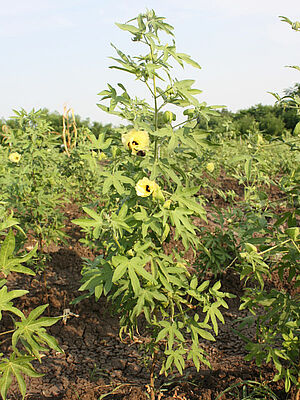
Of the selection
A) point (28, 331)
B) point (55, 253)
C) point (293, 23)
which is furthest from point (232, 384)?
point (55, 253)

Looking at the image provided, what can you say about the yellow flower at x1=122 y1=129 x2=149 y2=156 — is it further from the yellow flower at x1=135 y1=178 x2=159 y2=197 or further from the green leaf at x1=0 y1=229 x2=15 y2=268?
the green leaf at x1=0 y1=229 x2=15 y2=268

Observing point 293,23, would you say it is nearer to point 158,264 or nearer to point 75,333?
point 158,264

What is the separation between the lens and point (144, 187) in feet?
5.35

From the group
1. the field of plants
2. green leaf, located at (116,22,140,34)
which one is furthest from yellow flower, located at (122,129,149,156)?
green leaf, located at (116,22,140,34)

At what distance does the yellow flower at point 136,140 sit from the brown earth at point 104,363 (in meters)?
1.27

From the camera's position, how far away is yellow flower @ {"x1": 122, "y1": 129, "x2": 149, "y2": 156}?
1660mm

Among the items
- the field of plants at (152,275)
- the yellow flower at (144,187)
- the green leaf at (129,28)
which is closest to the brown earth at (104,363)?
the field of plants at (152,275)

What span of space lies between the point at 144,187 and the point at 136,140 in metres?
0.21

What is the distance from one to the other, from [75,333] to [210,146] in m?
2.16

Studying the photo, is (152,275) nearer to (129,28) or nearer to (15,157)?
(129,28)

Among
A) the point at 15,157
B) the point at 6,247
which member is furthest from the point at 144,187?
the point at 15,157

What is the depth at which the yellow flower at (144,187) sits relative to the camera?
5.30ft

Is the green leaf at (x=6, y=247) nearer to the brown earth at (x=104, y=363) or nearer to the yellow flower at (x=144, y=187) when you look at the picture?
the yellow flower at (x=144, y=187)

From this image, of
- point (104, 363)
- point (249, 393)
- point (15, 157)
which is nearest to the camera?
point (249, 393)
